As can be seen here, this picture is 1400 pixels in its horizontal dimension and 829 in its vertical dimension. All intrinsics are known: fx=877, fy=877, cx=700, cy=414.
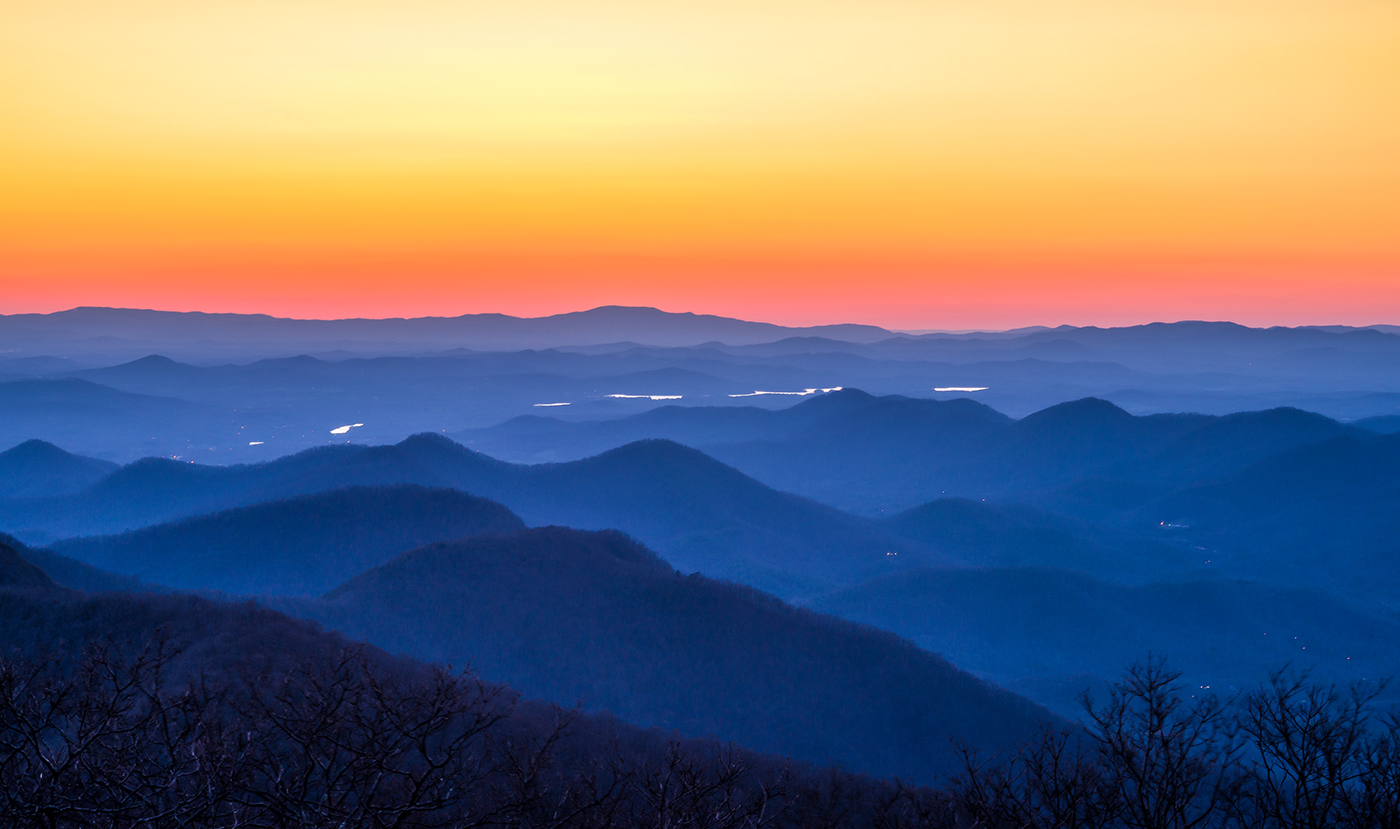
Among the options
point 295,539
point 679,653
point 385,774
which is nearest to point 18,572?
point 679,653

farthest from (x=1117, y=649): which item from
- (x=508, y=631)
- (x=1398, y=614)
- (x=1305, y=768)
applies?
(x=1305, y=768)

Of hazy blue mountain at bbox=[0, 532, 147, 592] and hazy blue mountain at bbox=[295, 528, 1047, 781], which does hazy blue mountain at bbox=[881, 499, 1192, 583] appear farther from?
hazy blue mountain at bbox=[0, 532, 147, 592]

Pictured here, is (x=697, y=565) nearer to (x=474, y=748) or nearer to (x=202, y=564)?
Answer: (x=202, y=564)

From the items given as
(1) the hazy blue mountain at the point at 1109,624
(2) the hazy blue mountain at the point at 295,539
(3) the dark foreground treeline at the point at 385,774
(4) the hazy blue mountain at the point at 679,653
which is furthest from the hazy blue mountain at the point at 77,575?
(1) the hazy blue mountain at the point at 1109,624

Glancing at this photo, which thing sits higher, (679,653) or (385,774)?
(385,774)

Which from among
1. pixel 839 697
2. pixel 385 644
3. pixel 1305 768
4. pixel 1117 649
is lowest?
pixel 1117 649

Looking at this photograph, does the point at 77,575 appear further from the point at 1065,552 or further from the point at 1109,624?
the point at 1065,552

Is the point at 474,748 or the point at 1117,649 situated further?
the point at 1117,649
